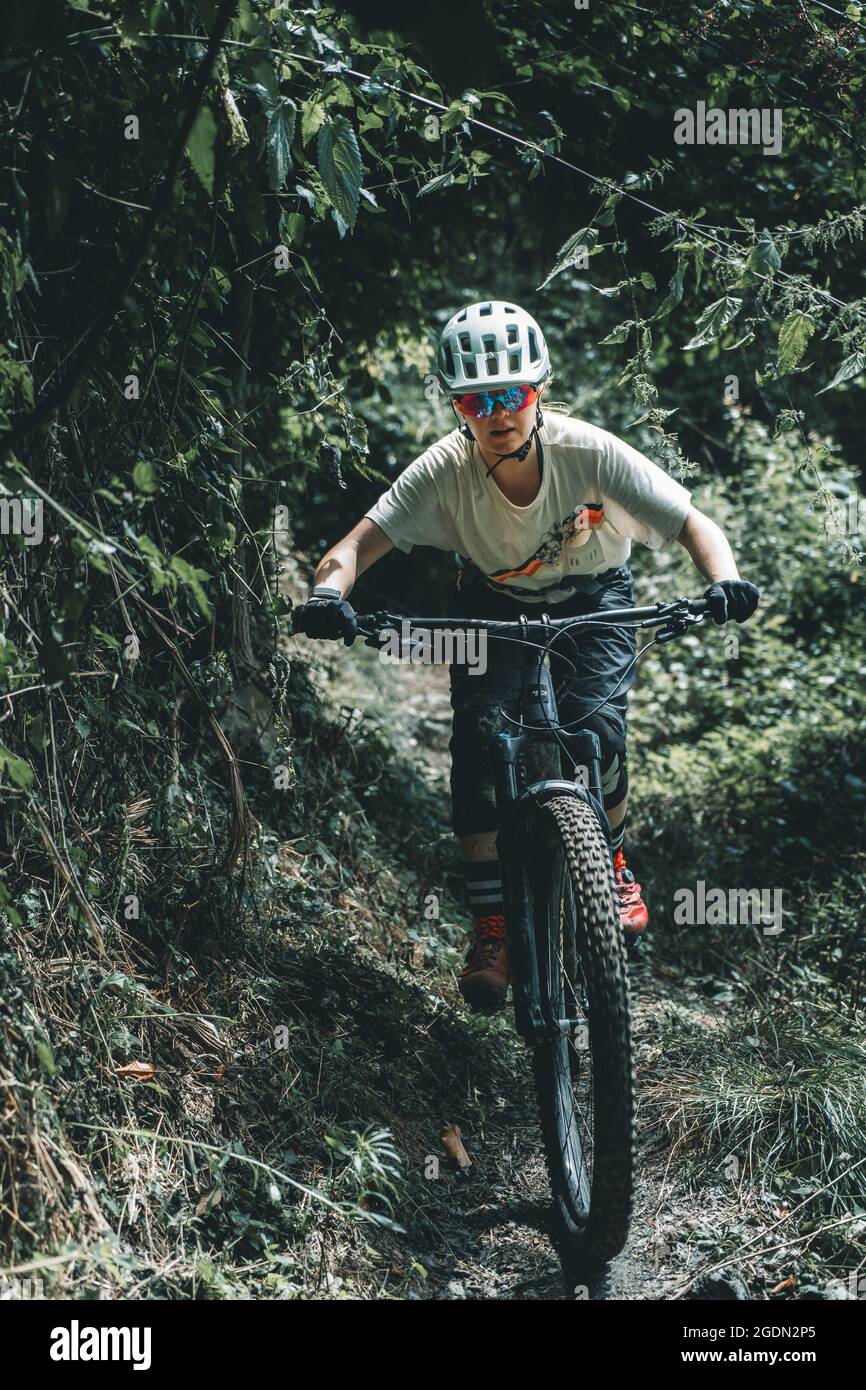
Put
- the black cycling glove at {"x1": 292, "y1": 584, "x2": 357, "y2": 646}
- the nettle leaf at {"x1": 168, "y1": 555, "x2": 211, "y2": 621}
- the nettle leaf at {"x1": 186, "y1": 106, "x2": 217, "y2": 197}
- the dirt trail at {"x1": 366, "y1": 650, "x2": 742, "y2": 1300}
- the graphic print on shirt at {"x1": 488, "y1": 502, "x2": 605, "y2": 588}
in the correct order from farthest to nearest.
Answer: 1. the graphic print on shirt at {"x1": 488, "y1": 502, "x2": 605, "y2": 588}
2. the black cycling glove at {"x1": 292, "y1": 584, "x2": 357, "y2": 646}
3. the dirt trail at {"x1": 366, "y1": 650, "x2": 742, "y2": 1300}
4. the nettle leaf at {"x1": 168, "y1": 555, "x2": 211, "y2": 621}
5. the nettle leaf at {"x1": 186, "y1": 106, "x2": 217, "y2": 197}

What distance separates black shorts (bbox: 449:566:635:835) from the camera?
3.70m

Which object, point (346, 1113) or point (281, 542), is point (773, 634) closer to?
point (281, 542)

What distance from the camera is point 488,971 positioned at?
372 centimetres

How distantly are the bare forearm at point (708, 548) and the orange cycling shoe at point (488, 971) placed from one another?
123cm

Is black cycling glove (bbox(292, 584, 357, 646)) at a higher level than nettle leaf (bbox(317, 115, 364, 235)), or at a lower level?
lower

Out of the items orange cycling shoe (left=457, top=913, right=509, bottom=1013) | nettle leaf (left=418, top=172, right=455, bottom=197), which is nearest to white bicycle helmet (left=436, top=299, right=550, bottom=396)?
nettle leaf (left=418, top=172, right=455, bottom=197)

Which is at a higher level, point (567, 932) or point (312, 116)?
point (312, 116)

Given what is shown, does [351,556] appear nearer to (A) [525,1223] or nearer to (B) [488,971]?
(B) [488,971]

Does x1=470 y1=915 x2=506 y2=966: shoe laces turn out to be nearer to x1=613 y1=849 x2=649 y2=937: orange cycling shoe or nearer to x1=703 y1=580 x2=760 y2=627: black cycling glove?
x1=613 y1=849 x2=649 y2=937: orange cycling shoe

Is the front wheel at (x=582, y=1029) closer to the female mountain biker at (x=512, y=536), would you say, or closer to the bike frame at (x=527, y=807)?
the bike frame at (x=527, y=807)

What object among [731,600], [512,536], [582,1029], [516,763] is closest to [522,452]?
[512,536]

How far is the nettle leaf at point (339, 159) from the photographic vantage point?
8.87 ft

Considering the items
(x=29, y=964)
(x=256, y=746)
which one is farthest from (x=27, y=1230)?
(x=256, y=746)

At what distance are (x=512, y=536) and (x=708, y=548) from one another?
2.03 ft
